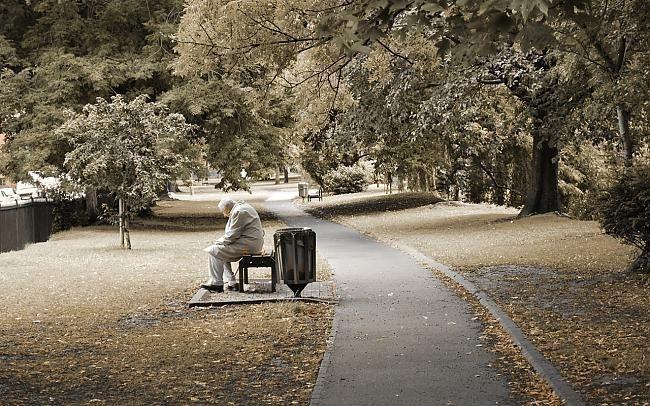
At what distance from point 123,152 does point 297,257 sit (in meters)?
10.5

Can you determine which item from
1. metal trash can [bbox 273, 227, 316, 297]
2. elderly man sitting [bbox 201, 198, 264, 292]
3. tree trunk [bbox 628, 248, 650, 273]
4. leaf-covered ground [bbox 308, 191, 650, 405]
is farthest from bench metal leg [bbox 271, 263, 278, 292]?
tree trunk [bbox 628, 248, 650, 273]

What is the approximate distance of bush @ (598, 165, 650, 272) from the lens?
44.1ft

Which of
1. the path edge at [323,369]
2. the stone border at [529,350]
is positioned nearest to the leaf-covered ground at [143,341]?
the path edge at [323,369]

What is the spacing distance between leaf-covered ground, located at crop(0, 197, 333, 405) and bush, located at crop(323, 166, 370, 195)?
35243mm

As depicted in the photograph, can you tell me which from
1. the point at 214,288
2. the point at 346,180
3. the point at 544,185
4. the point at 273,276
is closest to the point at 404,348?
the point at 273,276

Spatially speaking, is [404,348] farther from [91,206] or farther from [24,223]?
[91,206]

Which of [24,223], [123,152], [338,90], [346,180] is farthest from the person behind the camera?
[346,180]

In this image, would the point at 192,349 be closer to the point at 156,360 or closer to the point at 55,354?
the point at 156,360

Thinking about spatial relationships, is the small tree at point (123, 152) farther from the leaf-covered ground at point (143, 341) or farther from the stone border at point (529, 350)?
the stone border at point (529, 350)

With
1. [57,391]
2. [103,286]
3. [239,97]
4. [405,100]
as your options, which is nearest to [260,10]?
[103,286]

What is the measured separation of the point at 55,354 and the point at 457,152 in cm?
2857

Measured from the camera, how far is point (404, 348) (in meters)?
9.48

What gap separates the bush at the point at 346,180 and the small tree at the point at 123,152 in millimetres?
30524

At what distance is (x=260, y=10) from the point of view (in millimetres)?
18297
